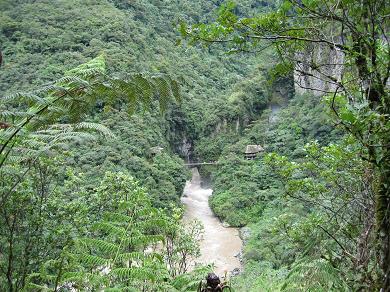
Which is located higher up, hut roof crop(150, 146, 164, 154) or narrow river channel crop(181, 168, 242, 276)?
hut roof crop(150, 146, 164, 154)

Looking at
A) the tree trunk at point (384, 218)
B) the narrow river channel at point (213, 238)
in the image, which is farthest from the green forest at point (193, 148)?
the narrow river channel at point (213, 238)

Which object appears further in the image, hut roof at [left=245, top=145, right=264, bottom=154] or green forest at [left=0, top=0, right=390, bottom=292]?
hut roof at [left=245, top=145, right=264, bottom=154]

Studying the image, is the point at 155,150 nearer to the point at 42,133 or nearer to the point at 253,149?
the point at 253,149

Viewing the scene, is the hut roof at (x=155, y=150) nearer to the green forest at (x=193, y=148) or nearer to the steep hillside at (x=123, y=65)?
the green forest at (x=193, y=148)

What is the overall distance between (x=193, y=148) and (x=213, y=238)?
12312mm

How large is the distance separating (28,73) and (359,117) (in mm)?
20102

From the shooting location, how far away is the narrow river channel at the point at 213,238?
1358 centimetres

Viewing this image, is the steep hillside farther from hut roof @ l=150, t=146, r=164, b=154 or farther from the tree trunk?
the tree trunk

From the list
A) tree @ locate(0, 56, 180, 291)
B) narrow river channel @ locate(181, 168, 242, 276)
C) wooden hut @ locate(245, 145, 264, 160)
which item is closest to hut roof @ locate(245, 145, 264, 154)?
wooden hut @ locate(245, 145, 264, 160)

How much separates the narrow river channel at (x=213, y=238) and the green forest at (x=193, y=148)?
11 centimetres

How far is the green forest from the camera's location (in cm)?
174

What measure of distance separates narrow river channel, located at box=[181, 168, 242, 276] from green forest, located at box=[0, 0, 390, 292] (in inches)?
4.3

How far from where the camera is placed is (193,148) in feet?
91.0

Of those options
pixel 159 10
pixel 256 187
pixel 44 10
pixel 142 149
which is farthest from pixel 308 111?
pixel 159 10
